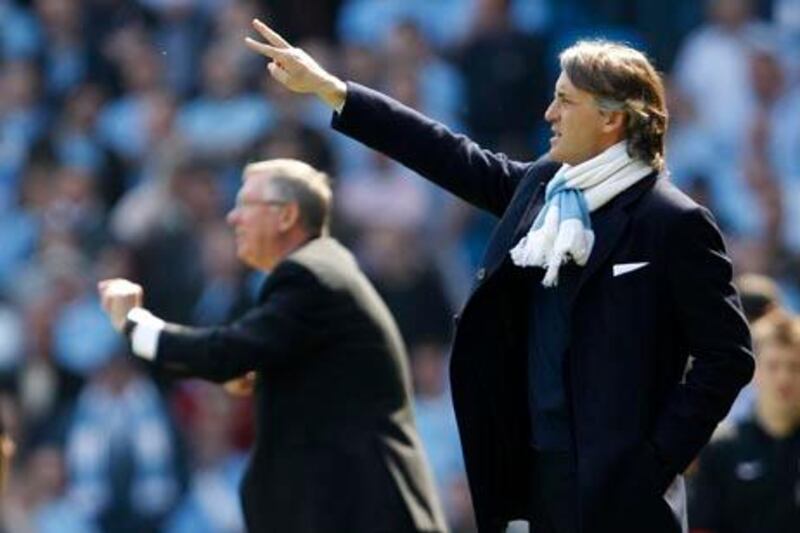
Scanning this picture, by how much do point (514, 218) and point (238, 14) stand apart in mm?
8513

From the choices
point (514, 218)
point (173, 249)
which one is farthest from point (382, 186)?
point (514, 218)

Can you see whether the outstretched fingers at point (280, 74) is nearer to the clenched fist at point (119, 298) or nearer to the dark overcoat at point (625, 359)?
the dark overcoat at point (625, 359)

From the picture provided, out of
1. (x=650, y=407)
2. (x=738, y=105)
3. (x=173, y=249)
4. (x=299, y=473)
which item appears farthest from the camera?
(x=173, y=249)

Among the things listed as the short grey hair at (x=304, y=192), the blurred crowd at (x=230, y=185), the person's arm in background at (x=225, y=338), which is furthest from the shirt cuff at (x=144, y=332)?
the blurred crowd at (x=230, y=185)

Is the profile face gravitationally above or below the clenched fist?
above

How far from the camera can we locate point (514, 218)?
21.8 feet

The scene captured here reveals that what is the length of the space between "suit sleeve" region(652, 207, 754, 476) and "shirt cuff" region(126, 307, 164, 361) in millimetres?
2366

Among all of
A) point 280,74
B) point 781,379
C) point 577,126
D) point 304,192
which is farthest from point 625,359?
point 304,192

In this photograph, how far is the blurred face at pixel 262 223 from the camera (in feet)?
28.5

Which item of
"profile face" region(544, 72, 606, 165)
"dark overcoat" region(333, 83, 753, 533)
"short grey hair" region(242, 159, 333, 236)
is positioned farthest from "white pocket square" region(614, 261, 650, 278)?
"short grey hair" region(242, 159, 333, 236)

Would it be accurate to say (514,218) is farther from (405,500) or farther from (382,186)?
(382,186)

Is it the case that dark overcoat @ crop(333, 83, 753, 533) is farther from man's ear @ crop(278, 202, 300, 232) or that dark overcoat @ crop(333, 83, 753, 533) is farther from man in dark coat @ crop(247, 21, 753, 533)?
man's ear @ crop(278, 202, 300, 232)

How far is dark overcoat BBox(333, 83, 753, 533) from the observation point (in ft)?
20.7

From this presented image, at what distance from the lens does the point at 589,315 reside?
6418mm
